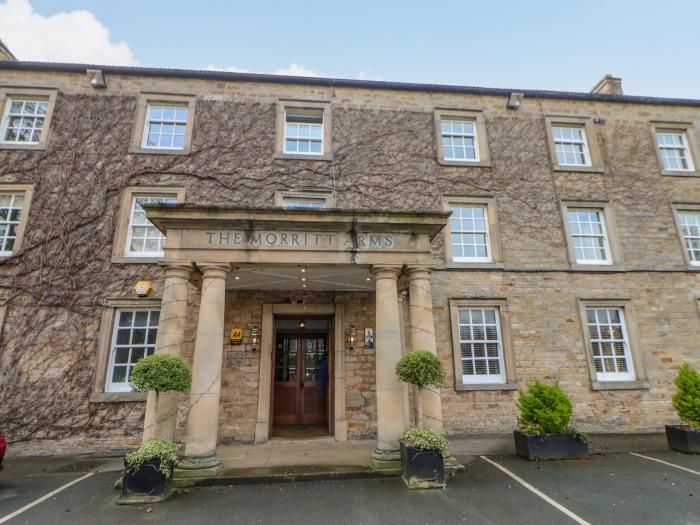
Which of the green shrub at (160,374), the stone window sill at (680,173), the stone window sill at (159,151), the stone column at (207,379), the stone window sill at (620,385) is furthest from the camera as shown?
the stone window sill at (680,173)

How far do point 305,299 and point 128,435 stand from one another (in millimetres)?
4874

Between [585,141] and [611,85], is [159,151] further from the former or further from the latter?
[611,85]

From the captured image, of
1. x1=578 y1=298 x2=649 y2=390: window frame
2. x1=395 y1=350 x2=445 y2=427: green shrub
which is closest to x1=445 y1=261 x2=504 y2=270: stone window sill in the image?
x1=578 y1=298 x2=649 y2=390: window frame

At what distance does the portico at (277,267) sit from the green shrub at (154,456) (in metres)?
0.45

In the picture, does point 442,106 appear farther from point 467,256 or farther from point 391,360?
point 391,360

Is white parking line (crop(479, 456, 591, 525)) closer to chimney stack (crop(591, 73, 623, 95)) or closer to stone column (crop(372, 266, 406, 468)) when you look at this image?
stone column (crop(372, 266, 406, 468))

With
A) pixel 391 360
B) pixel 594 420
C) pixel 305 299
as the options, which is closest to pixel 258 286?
pixel 305 299

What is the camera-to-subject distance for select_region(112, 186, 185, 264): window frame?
29.1 ft

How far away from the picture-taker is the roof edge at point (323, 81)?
991cm

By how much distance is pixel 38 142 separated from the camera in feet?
31.4

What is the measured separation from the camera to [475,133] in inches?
432

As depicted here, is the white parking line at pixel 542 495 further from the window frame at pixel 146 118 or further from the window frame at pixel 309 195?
the window frame at pixel 146 118

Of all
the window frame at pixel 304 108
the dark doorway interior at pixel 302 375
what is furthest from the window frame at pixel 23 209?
the dark doorway interior at pixel 302 375

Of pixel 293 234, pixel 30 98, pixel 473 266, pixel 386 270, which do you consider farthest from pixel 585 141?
pixel 30 98
